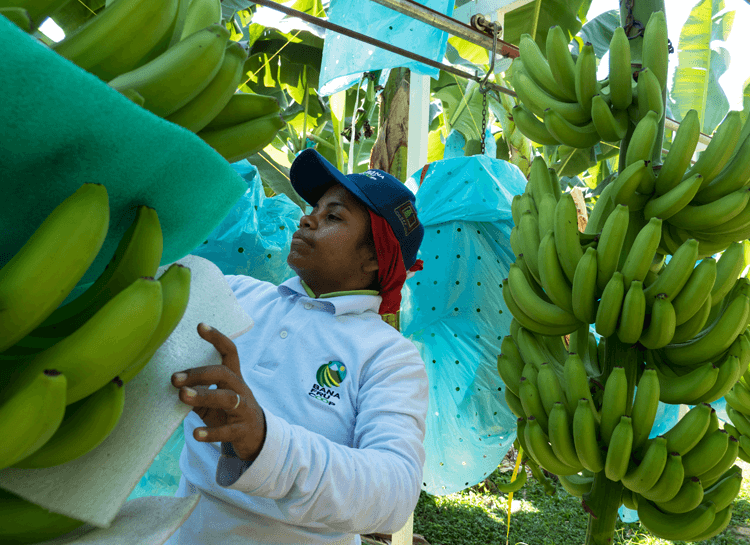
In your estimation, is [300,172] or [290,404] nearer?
[290,404]

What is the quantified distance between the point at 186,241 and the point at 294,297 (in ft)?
2.11

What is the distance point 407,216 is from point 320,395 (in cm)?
51

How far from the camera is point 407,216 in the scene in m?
1.26

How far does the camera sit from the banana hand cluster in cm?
32

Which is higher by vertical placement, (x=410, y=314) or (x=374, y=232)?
(x=374, y=232)

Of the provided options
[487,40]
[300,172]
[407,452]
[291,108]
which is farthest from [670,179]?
[291,108]

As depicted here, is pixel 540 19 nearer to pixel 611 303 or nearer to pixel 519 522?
pixel 611 303

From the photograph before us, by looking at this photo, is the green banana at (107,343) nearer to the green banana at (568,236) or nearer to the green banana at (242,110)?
the green banana at (242,110)

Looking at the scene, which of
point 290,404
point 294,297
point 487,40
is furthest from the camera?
point 487,40

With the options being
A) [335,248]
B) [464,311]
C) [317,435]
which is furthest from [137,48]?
[464,311]

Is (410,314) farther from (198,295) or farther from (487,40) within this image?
(198,295)

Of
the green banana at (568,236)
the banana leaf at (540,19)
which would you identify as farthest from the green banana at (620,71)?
the banana leaf at (540,19)

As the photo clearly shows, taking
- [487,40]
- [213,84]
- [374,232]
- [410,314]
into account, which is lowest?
[410,314]

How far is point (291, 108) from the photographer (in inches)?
154
